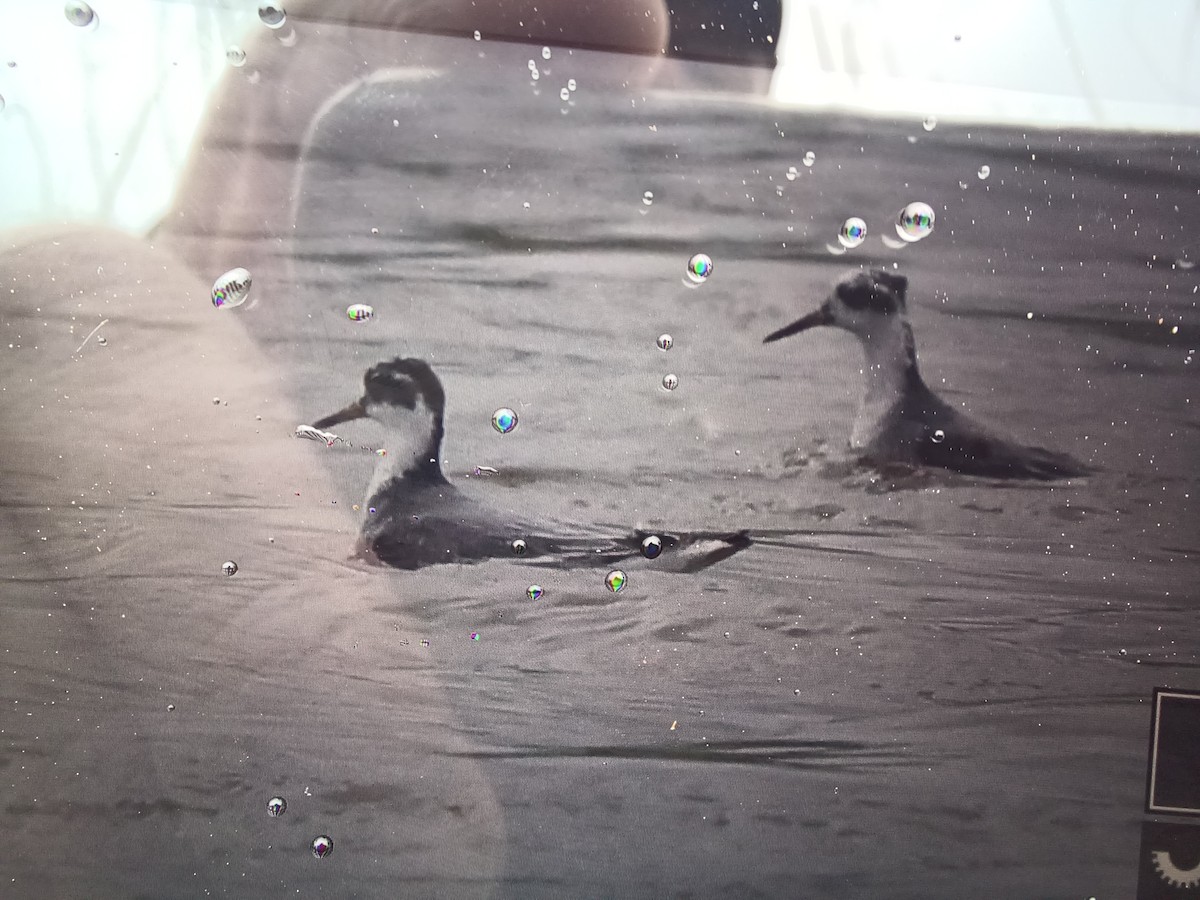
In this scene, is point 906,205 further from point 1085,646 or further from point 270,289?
point 270,289

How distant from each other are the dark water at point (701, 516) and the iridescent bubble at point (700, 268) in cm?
1

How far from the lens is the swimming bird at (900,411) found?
0.69 m

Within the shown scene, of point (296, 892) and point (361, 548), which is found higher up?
point (361, 548)

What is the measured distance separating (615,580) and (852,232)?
0.42 m

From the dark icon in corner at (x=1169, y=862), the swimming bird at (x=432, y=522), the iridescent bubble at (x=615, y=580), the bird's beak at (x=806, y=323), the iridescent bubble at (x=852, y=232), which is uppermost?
the iridescent bubble at (x=852, y=232)

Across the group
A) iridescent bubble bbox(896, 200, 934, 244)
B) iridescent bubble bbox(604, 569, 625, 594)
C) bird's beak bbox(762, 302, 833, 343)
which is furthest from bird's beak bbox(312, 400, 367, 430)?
iridescent bubble bbox(896, 200, 934, 244)

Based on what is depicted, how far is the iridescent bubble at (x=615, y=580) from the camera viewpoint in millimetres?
699

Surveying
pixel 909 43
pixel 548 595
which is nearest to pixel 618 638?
Result: pixel 548 595

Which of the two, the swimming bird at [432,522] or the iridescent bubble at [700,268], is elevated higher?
the iridescent bubble at [700,268]

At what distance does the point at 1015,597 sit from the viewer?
715 mm

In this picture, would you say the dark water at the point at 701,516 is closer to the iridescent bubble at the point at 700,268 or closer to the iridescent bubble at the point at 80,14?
the iridescent bubble at the point at 700,268

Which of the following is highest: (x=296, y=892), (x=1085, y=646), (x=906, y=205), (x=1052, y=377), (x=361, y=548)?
(x=906, y=205)

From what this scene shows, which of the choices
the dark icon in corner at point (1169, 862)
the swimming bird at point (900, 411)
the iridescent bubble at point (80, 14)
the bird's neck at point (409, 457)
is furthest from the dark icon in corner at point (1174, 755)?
the iridescent bubble at point (80, 14)

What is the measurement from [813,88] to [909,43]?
11cm
